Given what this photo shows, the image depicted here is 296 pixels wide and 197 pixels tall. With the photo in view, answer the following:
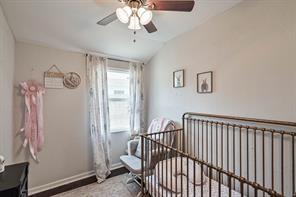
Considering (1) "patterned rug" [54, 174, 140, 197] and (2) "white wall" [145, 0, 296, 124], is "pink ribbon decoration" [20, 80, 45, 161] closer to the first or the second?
(1) "patterned rug" [54, 174, 140, 197]

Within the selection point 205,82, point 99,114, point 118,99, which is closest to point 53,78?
point 99,114

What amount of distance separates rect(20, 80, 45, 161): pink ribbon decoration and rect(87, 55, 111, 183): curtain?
74 centimetres

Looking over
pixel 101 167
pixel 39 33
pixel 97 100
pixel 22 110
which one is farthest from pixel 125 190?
pixel 39 33

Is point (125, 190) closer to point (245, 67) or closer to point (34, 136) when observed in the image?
point (34, 136)

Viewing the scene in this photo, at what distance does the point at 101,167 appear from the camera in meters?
2.82

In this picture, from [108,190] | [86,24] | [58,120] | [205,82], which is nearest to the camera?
[86,24]

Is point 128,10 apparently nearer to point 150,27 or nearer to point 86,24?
point 150,27

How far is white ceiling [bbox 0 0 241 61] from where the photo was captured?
1891 mm

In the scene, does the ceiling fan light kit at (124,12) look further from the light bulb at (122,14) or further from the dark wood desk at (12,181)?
the dark wood desk at (12,181)

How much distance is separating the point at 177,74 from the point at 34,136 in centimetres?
245

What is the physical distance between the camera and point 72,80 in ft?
8.92

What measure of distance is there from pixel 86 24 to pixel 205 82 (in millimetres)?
1895

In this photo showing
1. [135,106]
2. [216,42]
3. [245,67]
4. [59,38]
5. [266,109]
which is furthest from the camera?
[135,106]

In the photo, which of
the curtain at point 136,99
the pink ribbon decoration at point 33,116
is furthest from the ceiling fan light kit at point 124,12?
the curtain at point 136,99
